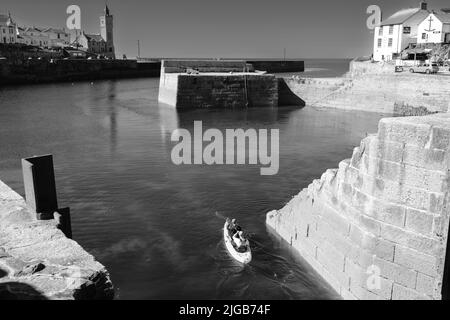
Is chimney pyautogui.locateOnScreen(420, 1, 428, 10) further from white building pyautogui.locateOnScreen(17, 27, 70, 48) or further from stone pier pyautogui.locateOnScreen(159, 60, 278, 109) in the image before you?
white building pyautogui.locateOnScreen(17, 27, 70, 48)

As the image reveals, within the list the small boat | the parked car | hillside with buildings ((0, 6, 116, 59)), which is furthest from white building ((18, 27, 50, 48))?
the small boat

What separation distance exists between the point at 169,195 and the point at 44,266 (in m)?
A: 11.0

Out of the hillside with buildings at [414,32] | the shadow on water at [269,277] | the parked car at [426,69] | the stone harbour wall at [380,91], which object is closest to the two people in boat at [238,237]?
the shadow on water at [269,277]

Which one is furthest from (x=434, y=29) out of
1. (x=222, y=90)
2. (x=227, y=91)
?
(x=222, y=90)

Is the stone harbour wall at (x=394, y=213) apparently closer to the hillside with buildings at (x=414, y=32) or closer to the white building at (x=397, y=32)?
the hillside with buildings at (x=414, y=32)

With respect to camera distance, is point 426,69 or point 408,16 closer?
point 426,69

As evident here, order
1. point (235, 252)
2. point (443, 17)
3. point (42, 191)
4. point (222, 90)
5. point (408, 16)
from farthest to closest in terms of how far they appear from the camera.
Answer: point (408, 16), point (443, 17), point (222, 90), point (235, 252), point (42, 191)

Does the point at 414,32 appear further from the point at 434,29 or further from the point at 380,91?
the point at 380,91

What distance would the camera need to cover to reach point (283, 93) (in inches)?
2020

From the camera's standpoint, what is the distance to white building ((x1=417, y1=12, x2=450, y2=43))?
59.0 meters

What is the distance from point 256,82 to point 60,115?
20.9 meters

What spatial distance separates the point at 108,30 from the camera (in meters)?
141
